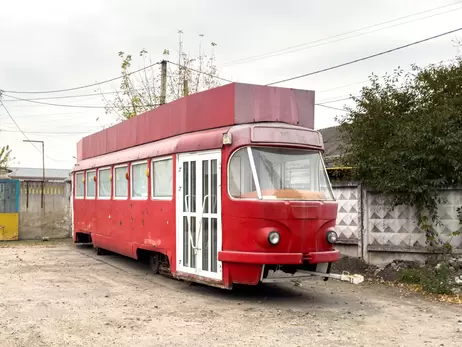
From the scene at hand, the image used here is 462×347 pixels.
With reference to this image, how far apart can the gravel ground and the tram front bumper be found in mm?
649

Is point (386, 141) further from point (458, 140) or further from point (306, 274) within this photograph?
point (306, 274)

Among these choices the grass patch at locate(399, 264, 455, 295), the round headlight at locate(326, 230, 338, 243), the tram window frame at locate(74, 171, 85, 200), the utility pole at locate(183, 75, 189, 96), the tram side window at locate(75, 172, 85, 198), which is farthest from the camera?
the utility pole at locate(183, 75, 189, 96)

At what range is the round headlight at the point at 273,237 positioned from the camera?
7.41 meters

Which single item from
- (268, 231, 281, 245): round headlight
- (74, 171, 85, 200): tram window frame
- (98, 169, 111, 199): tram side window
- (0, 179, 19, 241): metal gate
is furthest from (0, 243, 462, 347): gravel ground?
(0, 179, 19, 241): metal gate

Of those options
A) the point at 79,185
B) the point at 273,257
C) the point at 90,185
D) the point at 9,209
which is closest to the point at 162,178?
the point at 273,257

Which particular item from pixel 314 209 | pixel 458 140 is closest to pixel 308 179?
pixel 314 209

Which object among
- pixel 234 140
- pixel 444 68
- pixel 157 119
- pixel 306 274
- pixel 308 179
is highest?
pixel 444 68

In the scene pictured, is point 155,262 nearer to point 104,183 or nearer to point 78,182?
point 104,183

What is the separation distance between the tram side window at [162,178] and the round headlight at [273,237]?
2378 millimetres

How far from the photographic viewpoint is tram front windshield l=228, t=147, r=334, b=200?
7641mm

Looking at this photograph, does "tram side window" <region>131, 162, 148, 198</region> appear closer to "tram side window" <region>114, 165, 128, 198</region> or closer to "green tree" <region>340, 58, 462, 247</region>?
"tram side window" <region>114, 165, 128, 198</region>

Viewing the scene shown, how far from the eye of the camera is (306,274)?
7.84 metres

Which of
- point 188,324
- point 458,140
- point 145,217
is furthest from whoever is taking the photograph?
point 145,217

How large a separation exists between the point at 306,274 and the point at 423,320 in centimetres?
166
